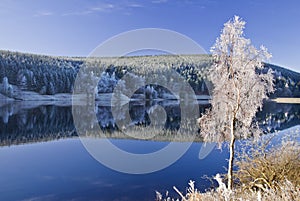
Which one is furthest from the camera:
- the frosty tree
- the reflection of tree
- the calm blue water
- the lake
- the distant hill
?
the distant hill

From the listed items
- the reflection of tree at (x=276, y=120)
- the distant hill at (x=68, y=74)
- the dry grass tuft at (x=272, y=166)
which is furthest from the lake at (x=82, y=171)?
the distant hill at (x=68, y=74)

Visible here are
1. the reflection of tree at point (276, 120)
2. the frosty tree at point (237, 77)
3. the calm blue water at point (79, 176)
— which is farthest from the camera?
the reflection of tree at point (276, 120)

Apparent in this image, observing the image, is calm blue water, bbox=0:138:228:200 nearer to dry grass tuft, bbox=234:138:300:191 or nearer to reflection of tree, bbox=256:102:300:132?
dry grass tuft, bbox=234:138:300:191

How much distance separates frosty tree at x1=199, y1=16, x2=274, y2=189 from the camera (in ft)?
22.2

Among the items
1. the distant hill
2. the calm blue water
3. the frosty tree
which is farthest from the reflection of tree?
the distant hill

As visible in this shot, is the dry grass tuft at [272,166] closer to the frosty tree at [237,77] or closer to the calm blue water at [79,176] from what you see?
the frosty tree at [237,77]

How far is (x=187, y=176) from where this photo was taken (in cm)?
1175

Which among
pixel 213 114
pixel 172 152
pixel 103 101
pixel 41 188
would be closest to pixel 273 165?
pixel 213 114

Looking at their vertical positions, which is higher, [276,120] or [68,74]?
[68,74]

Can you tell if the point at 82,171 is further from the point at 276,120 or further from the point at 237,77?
the point at 276,120

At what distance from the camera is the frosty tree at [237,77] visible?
676cm

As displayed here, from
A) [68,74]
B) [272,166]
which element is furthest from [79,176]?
[68,74]

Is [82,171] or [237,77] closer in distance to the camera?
[237,77]

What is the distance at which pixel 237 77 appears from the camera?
6.78m
